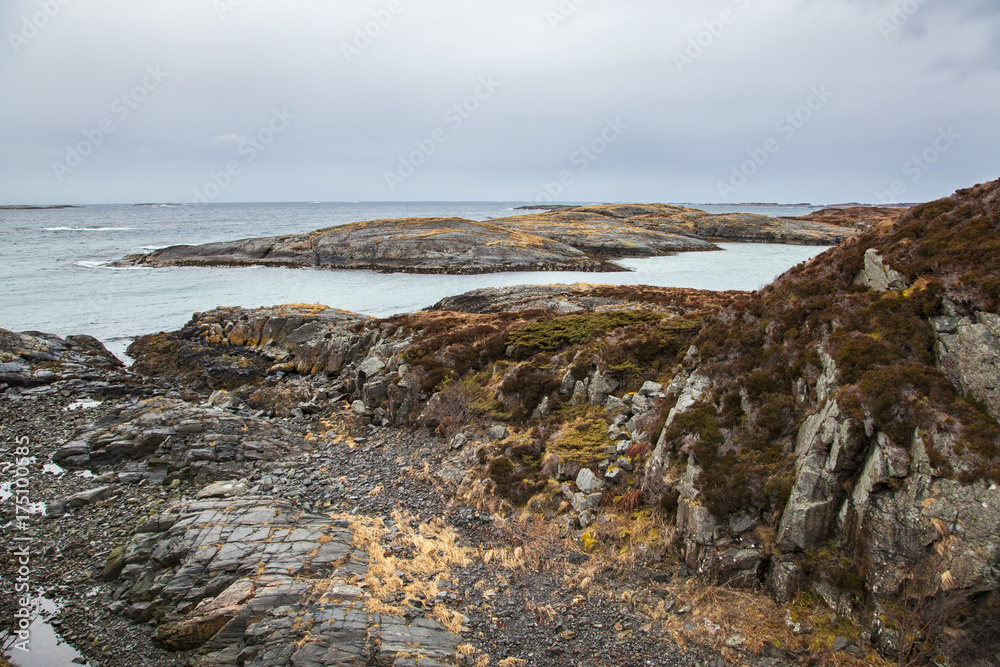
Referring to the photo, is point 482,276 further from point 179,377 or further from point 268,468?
point 268,468

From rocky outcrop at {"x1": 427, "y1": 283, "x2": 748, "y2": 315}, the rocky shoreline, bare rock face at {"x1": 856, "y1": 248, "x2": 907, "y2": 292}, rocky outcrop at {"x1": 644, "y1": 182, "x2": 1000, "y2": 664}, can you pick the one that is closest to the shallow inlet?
the rocky shoreline

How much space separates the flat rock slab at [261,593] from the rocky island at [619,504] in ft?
0.20

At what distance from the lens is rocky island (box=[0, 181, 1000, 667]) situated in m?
9.09

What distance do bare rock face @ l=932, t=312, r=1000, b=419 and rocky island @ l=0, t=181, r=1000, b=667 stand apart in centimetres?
5

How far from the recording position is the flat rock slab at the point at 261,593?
378 inches

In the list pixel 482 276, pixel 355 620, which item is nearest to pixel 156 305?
pixel 482 276

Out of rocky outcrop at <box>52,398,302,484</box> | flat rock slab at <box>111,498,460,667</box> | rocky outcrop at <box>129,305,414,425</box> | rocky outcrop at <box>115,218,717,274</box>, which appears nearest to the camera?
flat rock slab at <box>111,498,460,667</box>

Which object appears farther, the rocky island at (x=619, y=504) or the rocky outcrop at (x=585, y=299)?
the rocky outcrop at (x=585, y=299)

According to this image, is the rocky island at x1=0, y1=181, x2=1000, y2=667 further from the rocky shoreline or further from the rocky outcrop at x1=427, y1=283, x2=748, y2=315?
the rocky outcrop at x1=427, y1=283, x2=748, y2=315

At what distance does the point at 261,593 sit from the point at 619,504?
8.95 meters

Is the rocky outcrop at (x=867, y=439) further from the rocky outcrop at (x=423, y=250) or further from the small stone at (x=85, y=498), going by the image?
the rocky outcrop at (x=423, y=250)

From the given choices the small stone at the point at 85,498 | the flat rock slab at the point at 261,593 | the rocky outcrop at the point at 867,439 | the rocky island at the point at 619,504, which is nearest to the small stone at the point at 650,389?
the rocky island at the point at 619,504

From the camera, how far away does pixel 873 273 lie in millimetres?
13086

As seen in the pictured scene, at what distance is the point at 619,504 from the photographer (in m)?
13.4
